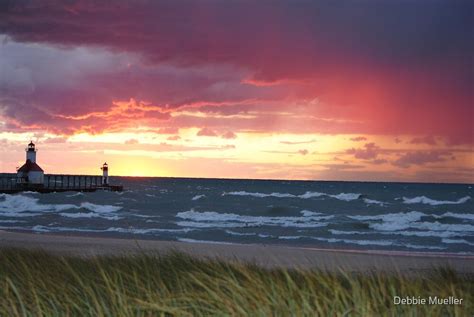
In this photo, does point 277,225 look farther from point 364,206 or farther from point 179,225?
point 364,206

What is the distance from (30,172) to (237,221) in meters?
35.1

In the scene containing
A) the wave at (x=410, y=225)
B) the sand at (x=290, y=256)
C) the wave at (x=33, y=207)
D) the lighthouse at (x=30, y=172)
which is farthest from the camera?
the lighthouse at (x=30, y=172)

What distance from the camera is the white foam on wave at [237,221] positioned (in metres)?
35.0

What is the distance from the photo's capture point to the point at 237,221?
3825 centimetres

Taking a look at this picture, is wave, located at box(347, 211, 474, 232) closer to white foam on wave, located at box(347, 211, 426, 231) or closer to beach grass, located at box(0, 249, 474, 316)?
white foam on wave, located at box(347, 211, 426, 231)

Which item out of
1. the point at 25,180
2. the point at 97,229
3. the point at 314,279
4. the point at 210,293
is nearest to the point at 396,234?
the point at 97,229

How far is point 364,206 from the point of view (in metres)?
56.3

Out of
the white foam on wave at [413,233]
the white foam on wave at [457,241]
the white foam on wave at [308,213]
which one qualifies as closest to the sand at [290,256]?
the white foam on wave at [457,241]

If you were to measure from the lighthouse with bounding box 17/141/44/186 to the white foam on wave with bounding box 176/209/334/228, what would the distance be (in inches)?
1090

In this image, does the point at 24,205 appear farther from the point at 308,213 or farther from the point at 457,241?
the point at 457,241

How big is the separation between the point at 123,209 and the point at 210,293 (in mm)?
43703

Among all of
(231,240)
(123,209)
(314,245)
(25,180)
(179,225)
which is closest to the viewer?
(314,245)

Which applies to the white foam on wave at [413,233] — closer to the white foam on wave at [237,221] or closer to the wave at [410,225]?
the wave at [410,225]

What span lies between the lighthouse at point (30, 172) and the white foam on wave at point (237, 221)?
90.9ft
